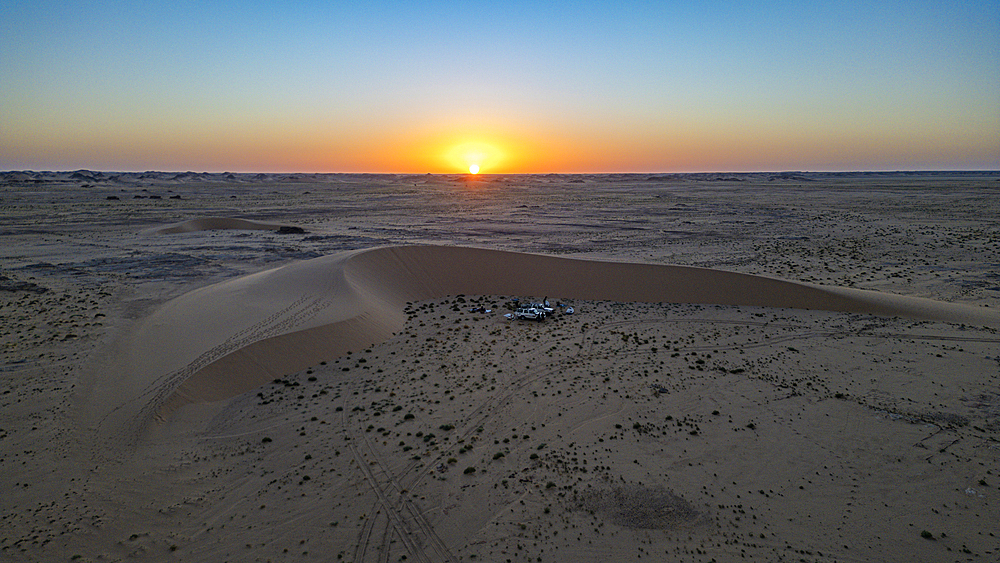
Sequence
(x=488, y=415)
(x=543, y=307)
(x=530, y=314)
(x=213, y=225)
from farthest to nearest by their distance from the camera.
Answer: (x=213, y=225)
(x=543, y=307)
(x=530, y=314)
(x=488, y=415)

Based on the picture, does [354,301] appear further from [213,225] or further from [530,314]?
[213,225]

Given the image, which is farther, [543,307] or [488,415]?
[543,307]

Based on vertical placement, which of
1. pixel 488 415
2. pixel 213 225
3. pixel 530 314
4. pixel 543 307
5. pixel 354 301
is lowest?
pixel 488 415

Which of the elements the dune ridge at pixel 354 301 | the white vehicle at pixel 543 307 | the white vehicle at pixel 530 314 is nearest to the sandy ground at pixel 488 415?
the dune ridge at pixel 354 301

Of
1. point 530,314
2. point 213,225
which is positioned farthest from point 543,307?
point 213,225

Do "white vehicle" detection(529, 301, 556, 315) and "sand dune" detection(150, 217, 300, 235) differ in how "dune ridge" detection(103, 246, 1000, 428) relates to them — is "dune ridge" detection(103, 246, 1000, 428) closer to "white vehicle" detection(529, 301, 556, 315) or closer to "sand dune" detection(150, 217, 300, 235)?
"white vehicle" detection(529, 301, 556, 315)

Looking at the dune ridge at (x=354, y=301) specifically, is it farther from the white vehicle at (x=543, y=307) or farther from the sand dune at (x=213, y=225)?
the sand dune at (x=213, y=225)

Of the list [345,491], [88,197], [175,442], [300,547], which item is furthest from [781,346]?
[88,197]
